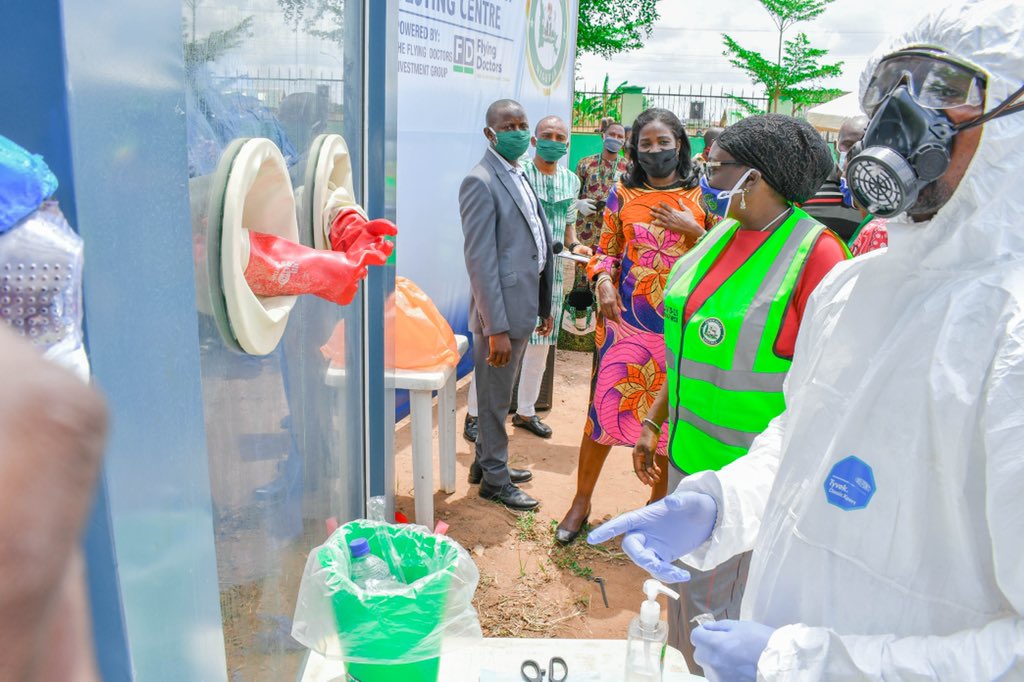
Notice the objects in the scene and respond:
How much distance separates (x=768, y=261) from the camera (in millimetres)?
2184

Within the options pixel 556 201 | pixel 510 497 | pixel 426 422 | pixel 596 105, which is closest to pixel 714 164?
pixel 426 422

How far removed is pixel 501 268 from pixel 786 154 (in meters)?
1.76

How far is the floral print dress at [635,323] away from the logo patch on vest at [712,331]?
121cm

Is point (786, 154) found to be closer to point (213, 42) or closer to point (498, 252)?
point (213, 42)

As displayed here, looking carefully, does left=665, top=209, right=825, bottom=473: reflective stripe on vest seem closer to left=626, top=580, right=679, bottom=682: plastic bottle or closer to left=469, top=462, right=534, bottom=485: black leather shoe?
left=626, top=580, right=679, bottom=682: plastic bottle

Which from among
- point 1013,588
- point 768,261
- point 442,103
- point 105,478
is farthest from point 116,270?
point 442,103

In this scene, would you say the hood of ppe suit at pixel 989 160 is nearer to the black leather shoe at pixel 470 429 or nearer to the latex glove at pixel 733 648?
the latex glove at pixel 733 648

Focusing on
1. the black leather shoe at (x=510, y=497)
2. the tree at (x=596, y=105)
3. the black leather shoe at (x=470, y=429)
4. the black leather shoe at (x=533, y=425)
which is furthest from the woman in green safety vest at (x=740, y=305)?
the tree at (x=596, y=105)

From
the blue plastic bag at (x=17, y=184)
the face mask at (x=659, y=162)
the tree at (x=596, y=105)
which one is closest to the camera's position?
the blue plastic bag at (x=17, y=184)

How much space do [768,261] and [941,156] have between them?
0.97m

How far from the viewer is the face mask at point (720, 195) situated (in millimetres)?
2320

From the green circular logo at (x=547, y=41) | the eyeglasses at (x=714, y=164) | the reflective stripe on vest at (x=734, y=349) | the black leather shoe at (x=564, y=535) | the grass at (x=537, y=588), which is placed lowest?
the grass at (x=537, y=588)

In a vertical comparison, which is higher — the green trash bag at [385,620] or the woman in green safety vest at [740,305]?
the woman in green safety vest at [740,305]

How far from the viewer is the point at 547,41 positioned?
707cm
